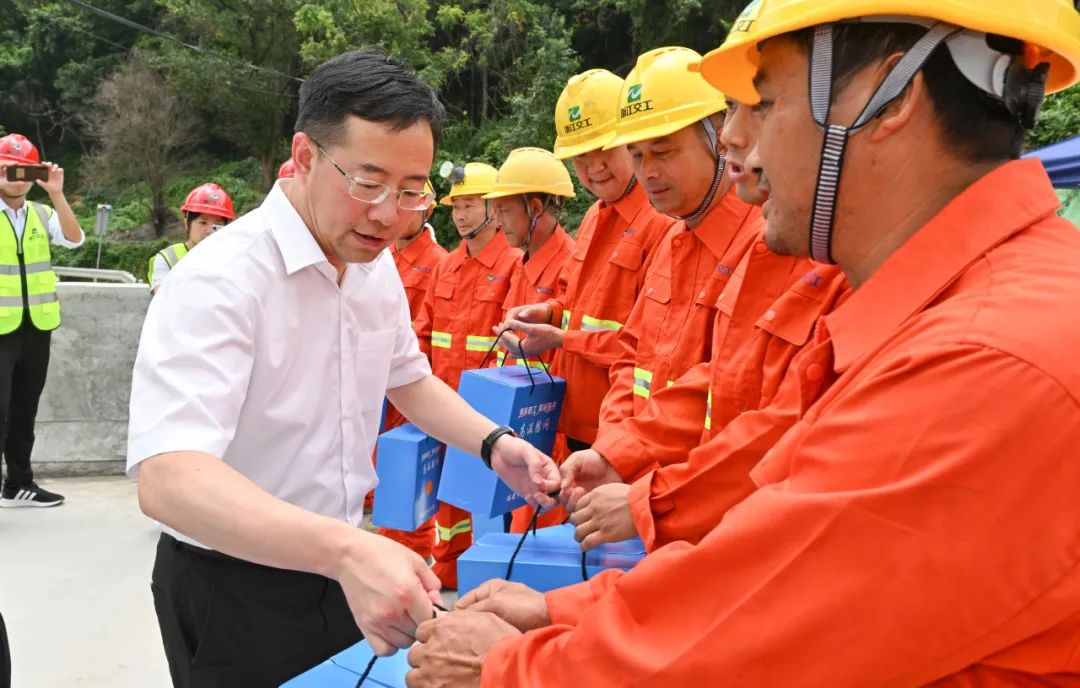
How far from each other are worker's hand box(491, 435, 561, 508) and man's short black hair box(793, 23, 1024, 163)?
4.22 ft

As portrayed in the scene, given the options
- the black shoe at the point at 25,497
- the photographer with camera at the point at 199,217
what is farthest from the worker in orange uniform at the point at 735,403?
the black shoe at the point at 25,497

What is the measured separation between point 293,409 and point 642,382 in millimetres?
1482

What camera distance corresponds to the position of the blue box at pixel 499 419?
11.0 ft

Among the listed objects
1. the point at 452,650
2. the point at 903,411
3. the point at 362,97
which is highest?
the point at 362,97

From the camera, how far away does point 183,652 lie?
2020 millimetres

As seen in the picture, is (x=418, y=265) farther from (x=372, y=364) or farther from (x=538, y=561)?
(x=538, y=561)

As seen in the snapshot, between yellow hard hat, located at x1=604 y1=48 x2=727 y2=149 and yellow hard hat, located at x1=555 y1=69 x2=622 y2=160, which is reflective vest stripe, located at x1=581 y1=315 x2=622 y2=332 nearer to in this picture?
yellow hard hat, located at x1=555 y1=69 x2=622 y2=160

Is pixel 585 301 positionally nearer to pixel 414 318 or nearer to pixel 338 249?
pixel 338 249

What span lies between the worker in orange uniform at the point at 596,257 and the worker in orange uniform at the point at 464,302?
134 centimetres

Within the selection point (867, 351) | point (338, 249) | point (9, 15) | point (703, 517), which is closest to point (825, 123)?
point (867, 351)

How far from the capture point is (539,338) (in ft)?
13.5

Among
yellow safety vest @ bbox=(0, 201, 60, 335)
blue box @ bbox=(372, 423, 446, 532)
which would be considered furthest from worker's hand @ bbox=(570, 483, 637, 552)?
yellow safety vest @ bbox=(0, 201, 60, 335)

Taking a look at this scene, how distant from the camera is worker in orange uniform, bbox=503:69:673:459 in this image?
3.92m

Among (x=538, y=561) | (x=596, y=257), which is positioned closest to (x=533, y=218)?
(x=596, y=257)
